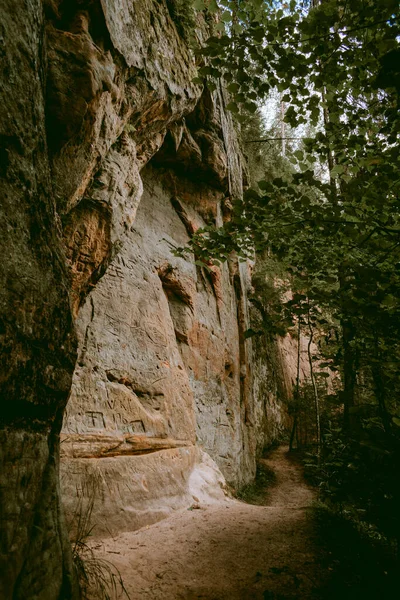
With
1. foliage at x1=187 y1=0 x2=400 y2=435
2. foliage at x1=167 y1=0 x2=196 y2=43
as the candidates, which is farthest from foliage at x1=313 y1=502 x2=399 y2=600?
foliage at x1=167 y1=0 x2=196 y2=43

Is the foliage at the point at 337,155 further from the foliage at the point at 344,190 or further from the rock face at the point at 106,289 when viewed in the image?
the rock face at the point at 106,289

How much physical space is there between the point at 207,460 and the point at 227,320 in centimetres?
528

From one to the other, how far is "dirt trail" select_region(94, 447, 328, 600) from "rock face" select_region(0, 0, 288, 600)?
2.24 feet

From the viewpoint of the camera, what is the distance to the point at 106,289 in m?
7.31

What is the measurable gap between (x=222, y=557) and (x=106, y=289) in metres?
5.02

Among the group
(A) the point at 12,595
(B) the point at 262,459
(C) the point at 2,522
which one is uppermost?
(C) the point at 2,522

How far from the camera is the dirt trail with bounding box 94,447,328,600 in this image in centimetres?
359

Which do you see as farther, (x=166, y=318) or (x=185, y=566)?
(x=166, y=318)

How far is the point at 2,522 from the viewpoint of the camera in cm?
205

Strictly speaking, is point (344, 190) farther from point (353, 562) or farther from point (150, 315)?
point (150, 315)

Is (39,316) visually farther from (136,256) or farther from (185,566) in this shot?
(136,256)

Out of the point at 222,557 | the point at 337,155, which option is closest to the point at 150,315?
the point at 222,557

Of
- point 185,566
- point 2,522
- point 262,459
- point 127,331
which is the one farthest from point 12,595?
point 262,459

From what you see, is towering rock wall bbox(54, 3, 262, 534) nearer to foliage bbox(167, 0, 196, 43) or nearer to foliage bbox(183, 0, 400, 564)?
foliage bbox(167, 0, 196, 43)
